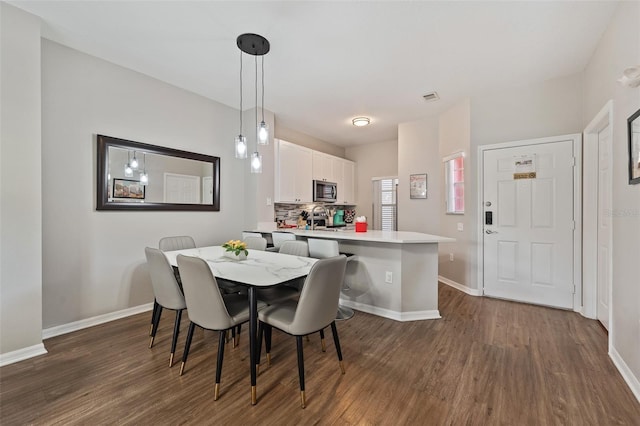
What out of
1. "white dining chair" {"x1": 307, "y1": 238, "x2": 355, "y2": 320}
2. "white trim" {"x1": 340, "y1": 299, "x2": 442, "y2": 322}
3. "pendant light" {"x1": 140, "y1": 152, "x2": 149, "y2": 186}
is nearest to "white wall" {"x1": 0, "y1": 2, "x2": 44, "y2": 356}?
"pendant light" {"x1": 140, "y1": 152, "x2": 149, "y2": 186}

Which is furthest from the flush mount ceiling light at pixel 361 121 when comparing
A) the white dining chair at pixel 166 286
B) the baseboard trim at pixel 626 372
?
the baseboard trim at pixel 626 372

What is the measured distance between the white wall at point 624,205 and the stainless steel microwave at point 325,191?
13.0 ft

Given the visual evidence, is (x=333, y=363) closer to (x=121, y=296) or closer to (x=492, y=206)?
(x=121, y=296)

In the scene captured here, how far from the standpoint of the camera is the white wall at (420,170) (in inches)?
180

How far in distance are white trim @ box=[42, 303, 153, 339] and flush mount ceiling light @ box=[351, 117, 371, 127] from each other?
4098 millimetres

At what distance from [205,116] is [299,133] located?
201cm

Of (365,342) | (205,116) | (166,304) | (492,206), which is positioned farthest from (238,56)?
(492,206)

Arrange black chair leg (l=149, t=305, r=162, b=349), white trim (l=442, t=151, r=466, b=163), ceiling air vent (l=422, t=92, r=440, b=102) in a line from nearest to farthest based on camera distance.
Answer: black chair leg (l=149, t=305, r=162, b=349)
ceiling air vent (l=422, t=92, r=440, b=102)
white trim (l=442, t=151, r=466, b=163)

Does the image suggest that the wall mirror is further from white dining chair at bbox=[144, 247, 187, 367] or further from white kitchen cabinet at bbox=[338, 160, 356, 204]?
white kitchen cabinet at bbox=[338, 160, 356, 204]

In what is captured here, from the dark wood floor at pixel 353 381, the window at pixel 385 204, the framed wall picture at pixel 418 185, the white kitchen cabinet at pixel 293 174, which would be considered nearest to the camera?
the dark wood floor at pixel 353 381

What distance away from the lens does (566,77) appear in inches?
125

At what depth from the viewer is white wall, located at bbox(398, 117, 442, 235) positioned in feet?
15.0

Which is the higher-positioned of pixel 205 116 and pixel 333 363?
pixel 205 116

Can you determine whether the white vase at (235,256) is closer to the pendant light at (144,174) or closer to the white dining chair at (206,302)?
the white dining chair at (206,302)
